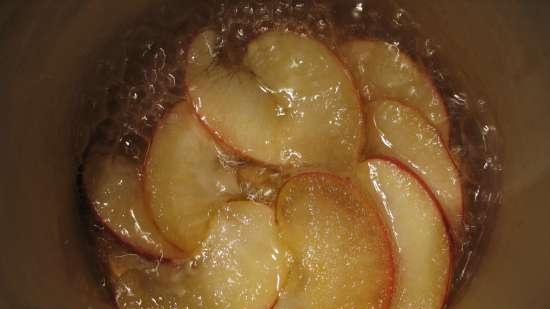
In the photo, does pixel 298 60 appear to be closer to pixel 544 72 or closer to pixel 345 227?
pixel 345 227

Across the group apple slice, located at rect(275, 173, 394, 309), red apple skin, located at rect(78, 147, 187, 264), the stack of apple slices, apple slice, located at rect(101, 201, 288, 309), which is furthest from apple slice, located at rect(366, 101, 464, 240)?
red apple skin, located at rect(78, 147, 187, 264)

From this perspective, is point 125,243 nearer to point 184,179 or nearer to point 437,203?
point 184,179

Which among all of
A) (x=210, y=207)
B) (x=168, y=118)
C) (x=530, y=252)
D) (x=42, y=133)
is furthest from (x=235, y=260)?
(x=530, y=252)

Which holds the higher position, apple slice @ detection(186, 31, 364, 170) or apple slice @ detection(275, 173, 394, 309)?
apple slice @ detection(186, 31, 364, 170)

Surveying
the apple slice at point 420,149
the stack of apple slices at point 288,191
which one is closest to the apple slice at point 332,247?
the stack of apple slices at point 288,191

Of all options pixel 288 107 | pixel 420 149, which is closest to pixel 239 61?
pixel 288 107

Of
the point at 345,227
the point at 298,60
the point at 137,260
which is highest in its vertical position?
the point at 298,60

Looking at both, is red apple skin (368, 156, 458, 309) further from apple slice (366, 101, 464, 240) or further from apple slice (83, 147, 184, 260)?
apple slice (83, 147, 184, 260)
